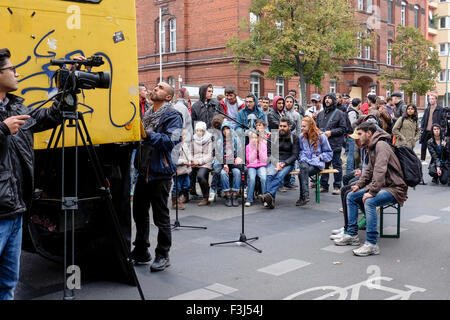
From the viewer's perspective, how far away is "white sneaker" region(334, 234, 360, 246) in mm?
6836

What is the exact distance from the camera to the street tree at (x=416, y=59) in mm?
38781

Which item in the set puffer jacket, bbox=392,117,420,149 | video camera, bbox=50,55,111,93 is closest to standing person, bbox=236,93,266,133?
puffer jacket, bbox=392,117,420,149

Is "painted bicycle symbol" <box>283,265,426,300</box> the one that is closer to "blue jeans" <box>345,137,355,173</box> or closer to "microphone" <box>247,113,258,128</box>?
"microphone" <box>247,113,258,128</box>

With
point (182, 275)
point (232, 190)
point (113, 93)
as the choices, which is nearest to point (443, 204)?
point (232, 190)

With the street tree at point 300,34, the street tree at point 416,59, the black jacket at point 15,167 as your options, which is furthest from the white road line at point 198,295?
the street tree at point 416,59

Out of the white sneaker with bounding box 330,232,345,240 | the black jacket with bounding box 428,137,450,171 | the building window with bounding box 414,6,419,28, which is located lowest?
the white sneaker with bounding box 330,232,345,240

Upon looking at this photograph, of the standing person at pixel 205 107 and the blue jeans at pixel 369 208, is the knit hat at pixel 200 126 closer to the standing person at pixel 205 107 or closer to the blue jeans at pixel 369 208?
the standing person at pixel 205 107

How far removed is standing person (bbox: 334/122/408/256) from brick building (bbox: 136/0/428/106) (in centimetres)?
2585

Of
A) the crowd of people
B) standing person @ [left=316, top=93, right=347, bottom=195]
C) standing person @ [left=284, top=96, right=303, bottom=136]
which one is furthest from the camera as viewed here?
standing person @ [left=284, top=96, right=303, bottom=136]

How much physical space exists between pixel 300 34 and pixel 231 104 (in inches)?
743

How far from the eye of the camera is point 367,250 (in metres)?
6.40

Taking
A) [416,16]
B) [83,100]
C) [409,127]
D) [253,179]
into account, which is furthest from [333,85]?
[83,100]

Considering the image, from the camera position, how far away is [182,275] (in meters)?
5.57
